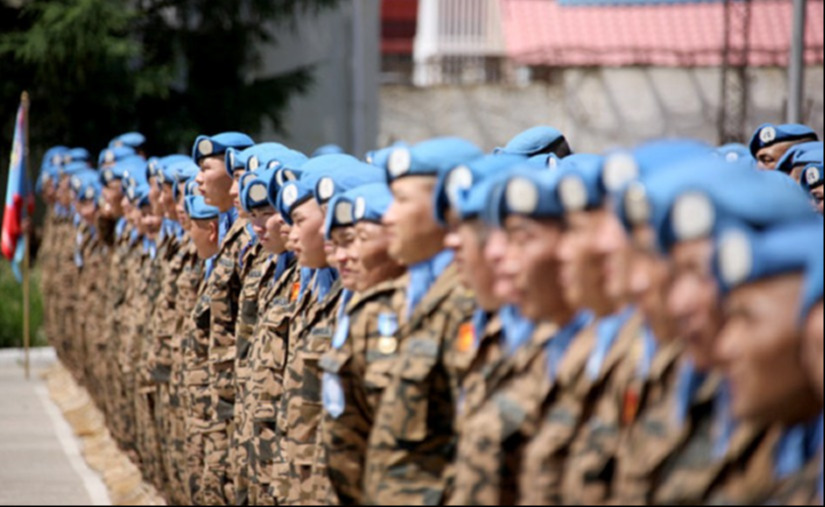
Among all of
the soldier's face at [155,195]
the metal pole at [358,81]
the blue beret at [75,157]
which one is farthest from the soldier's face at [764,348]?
the metal pole at [358,81]

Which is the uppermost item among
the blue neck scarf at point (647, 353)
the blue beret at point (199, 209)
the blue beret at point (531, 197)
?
the blue beret at point (531, 197)

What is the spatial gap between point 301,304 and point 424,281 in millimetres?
2082

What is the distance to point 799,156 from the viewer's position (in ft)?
28.5

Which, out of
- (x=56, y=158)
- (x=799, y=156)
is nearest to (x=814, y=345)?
(x=799, y=156)

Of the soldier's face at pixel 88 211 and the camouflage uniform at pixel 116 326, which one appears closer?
the camouflage uniform at pixel 116 326

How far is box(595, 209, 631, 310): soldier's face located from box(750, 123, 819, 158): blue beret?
17.7ft

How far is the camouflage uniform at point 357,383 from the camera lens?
586cm

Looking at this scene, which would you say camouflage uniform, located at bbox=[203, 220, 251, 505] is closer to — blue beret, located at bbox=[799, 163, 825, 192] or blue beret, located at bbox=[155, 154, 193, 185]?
blue beret, located at bbox=[155, 154, 193, 185]

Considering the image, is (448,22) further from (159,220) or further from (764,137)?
(764,137)

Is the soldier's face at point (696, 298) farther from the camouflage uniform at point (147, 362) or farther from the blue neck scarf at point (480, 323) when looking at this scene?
the camouflage uniform at point (147, 362)

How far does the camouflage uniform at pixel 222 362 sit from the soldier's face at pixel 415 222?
3874 mm

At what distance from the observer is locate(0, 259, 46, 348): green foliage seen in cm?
2203

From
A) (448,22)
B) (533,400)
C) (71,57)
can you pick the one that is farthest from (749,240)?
(448,22)

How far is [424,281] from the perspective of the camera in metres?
5.68
